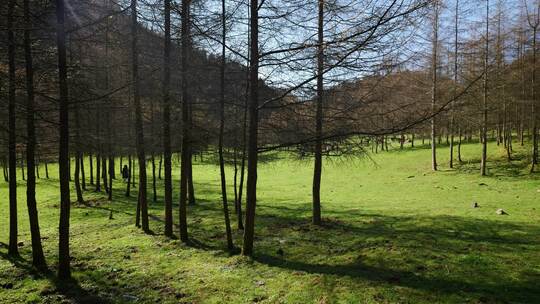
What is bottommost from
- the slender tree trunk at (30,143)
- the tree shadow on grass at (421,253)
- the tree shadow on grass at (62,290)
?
the tree shadow on grass at (62,290)

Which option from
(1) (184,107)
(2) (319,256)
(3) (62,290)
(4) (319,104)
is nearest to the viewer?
(3) (62,290)

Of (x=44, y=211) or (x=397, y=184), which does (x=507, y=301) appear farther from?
(x=44, y=211)

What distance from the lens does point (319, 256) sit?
10.2m

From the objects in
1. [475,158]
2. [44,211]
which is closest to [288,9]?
[44,211]

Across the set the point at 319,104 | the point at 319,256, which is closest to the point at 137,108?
the point at 319,104

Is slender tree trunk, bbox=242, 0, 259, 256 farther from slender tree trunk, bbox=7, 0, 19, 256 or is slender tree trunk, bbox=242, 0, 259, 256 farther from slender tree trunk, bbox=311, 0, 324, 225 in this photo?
slender tree trunk, bbox=7, 0, 19, 256

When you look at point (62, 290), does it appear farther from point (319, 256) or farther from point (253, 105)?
point (319, 256)

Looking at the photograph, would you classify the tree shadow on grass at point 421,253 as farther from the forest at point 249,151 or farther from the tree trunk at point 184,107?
the tree trunk at point 184,107

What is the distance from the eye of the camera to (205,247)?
12016 mm

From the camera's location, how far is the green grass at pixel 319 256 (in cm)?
769

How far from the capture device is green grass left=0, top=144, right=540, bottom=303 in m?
7.69

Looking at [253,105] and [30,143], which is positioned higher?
[253,105]

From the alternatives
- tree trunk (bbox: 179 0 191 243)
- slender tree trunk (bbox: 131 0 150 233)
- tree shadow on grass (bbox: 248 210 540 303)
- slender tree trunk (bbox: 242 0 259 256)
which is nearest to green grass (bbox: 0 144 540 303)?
tree shadow on grass (bbox: 248 210 540 303)

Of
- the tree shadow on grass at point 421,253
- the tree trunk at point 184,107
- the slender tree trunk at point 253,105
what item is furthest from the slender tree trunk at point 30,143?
the tree shadow on grass at point 421,253
